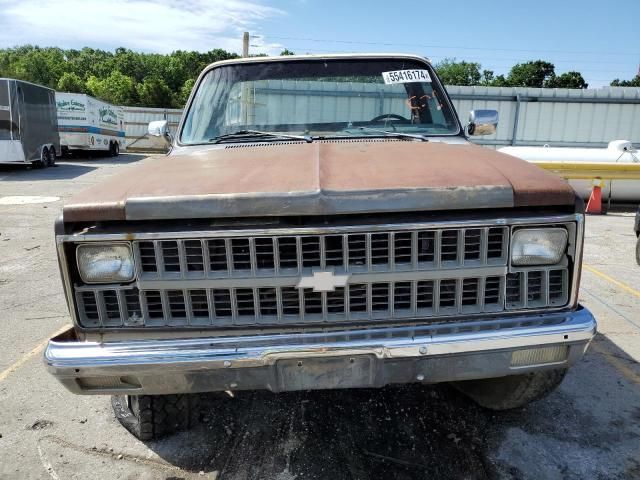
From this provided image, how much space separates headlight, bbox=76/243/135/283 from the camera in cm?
219

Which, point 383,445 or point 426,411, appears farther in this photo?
point 426,411

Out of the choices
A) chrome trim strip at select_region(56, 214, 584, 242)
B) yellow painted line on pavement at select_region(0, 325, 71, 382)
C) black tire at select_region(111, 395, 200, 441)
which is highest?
chrome trim strip at select_region(56, 214, 584, 242)

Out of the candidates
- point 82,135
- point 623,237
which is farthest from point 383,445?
point 82,135

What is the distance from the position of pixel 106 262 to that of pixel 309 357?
3.16 feet

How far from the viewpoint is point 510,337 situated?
2.16 m

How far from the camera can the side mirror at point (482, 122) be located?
3.99m

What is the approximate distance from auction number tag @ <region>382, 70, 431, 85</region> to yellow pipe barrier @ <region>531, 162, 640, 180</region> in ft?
28.1

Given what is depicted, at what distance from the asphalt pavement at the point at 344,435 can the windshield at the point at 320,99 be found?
1.82m

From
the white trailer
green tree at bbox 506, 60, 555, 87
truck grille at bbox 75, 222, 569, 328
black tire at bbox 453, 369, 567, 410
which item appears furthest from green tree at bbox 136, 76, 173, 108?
truck grille at bbox 75, 222, 569, 328

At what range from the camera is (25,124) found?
56.5 feet

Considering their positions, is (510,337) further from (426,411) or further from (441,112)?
(441,112)

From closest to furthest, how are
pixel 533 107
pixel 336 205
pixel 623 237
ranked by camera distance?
1. pixel 336 205
2. pixel 623 237
3. pixel 533 107

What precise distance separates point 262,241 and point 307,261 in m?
0.21

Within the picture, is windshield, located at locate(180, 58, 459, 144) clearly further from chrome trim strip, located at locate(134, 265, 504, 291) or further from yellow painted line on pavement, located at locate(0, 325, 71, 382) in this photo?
yellow painted line on pavement, located at locate(0, 325, 71, 382)
